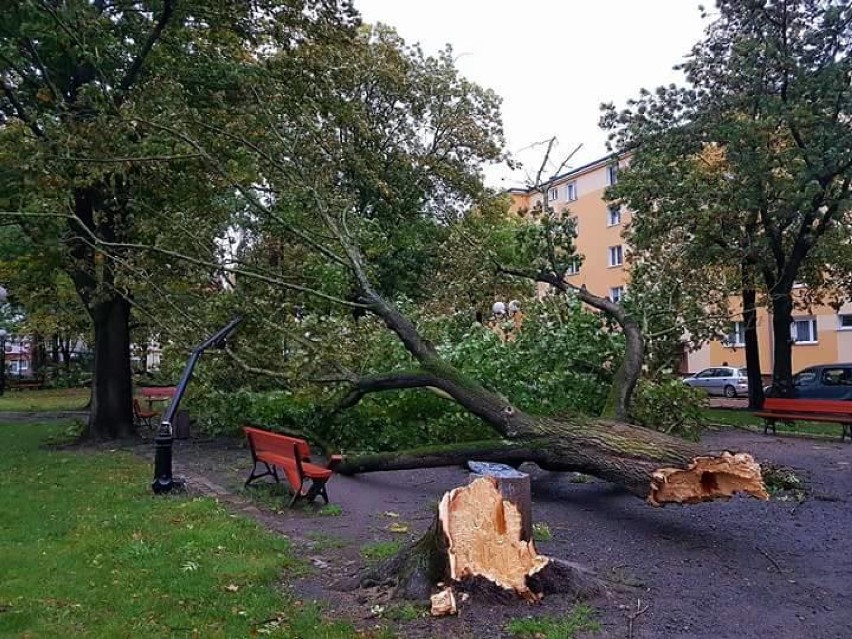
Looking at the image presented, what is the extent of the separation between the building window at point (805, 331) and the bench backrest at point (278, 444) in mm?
29126

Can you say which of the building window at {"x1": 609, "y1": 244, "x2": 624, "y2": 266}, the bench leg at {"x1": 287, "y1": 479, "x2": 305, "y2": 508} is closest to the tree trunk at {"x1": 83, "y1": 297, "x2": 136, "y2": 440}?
the bench leg at {"x1": 287, "y1": 479, "x2": 305, "y2": 508}

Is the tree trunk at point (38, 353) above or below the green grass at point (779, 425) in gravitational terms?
above

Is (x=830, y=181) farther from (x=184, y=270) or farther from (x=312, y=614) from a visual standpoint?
(x=312, y=614)

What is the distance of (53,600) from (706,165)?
1719cm

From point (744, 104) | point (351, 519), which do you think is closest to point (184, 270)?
point (351, 519)

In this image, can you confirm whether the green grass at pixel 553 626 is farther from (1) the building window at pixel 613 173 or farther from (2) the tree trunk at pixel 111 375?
(1) the building window at pixel 613 173

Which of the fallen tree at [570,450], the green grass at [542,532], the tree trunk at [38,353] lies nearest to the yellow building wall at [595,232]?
the tree trunk at [38,353]

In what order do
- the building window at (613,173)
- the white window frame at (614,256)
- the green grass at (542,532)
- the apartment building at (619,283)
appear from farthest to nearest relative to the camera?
the white window frame at (614,256)
the apartment building at (619,283)
the building window at (613,173)
the green grass at (542,532)

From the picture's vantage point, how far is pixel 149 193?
13.3 metres

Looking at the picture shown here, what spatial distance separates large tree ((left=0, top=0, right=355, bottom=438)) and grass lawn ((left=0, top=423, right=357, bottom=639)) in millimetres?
4795

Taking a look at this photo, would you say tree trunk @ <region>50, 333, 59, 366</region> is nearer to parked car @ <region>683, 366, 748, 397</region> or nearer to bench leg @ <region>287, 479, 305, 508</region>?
parked car @ <region>683, 366, 748, 397</region>

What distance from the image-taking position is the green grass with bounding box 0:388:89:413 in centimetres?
2309

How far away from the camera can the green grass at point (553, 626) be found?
3729mm

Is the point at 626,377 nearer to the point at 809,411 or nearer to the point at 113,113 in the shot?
the point at 809,411
